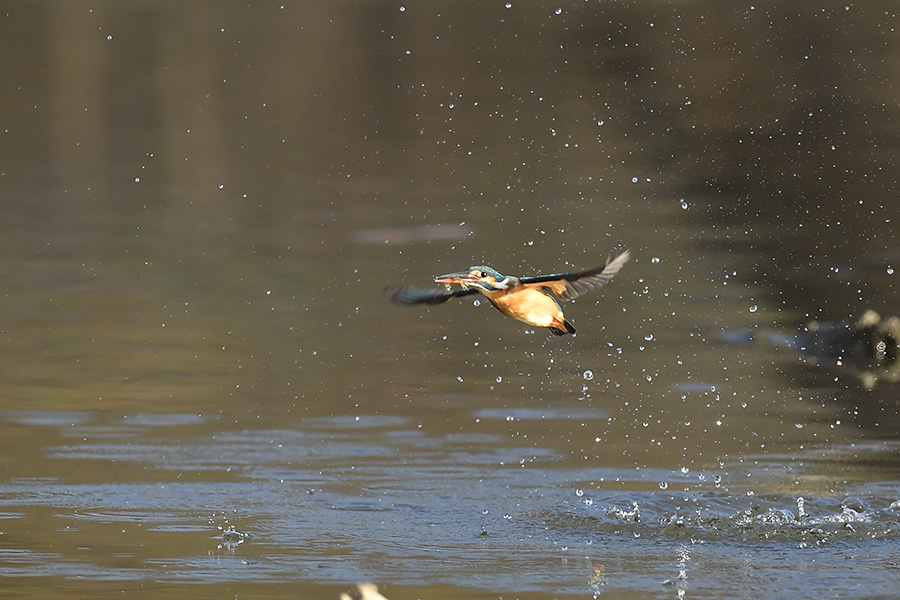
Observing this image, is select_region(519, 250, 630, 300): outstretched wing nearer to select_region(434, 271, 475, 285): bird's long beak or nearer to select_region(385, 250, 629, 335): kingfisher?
select_region(385, 250, 629, 335): kingfisher

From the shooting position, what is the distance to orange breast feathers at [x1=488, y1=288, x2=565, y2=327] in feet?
12.7

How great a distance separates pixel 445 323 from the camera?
7.87m

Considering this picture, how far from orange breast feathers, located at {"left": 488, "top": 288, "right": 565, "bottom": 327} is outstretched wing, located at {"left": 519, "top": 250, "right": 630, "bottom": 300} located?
0.03m

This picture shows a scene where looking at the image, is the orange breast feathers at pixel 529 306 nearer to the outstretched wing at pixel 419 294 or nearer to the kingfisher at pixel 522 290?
the kingfisher at pixel 522 290

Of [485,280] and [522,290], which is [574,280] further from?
[485,280]

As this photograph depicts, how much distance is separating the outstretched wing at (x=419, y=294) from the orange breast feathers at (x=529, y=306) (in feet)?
0.38

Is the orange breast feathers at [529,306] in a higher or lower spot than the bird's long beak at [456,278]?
lower

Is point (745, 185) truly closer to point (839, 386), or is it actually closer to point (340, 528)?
point (839, 386)

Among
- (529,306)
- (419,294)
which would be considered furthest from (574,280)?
(419,294)

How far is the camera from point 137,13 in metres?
19.8

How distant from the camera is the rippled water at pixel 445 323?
4543 millimetres

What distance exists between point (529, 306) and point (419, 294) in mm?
298

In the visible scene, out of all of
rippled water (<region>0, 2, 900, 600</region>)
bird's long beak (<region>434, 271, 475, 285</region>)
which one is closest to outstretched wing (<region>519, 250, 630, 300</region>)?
bird's long beak (<region>434, 271, 475, 285</region>)

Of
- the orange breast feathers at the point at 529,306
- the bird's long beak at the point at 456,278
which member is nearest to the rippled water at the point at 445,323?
the orange breast feathers at the point at 529,306
